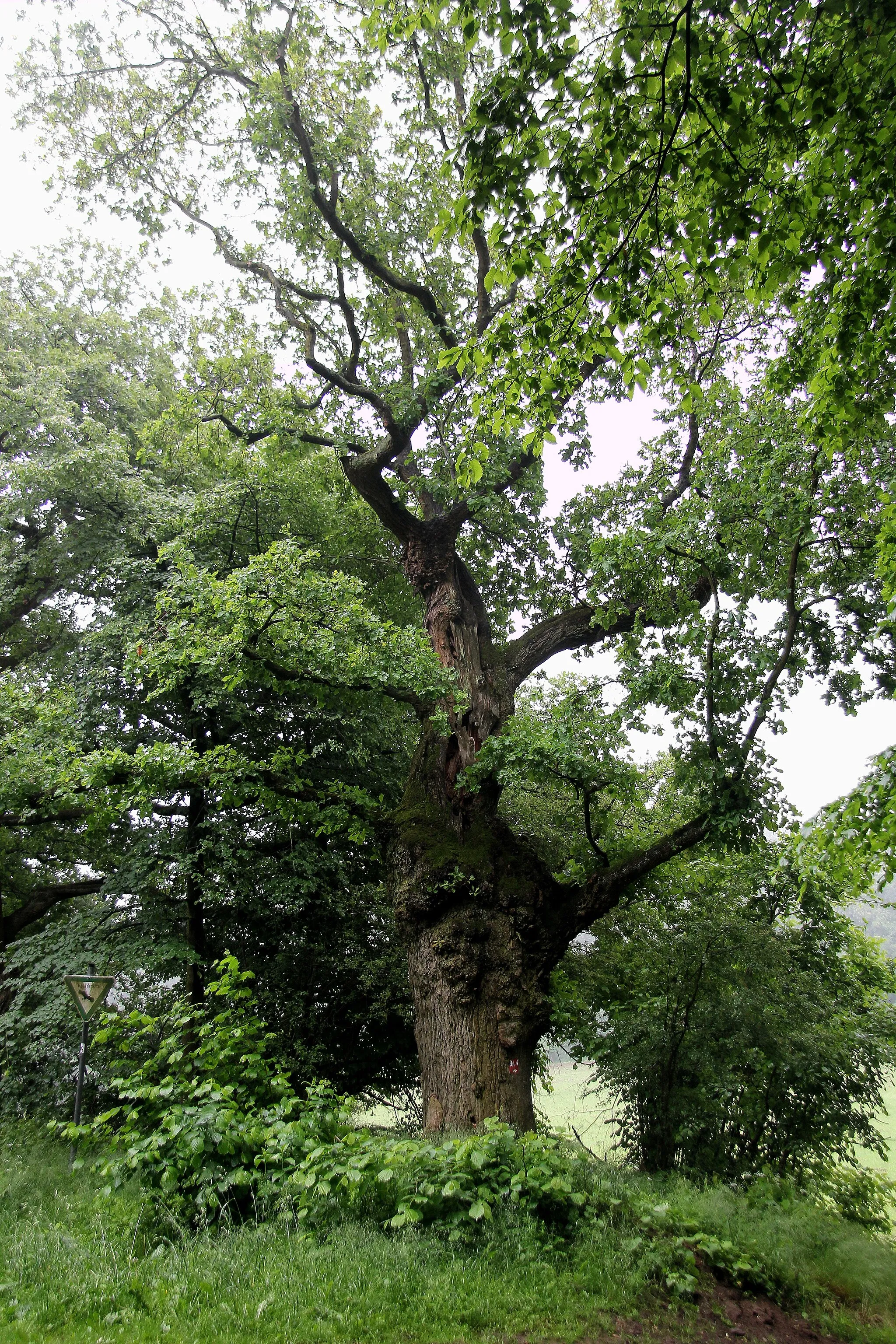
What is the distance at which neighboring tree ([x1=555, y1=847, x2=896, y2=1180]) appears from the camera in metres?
7.60

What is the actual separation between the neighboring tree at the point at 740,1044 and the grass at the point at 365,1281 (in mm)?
2931

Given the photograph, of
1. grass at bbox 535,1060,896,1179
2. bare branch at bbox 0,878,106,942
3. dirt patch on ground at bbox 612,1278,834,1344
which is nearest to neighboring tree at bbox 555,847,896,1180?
grass at bbox 535,1060,896,1179

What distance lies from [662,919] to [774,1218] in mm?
4411

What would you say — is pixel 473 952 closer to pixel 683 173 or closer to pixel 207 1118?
pixel 207 1118

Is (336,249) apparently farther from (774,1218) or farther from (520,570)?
(774,1218)

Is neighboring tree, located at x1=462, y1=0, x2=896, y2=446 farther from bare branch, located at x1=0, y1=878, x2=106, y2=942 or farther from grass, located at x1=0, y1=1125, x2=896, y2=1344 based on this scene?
bare branch, located at x1=0, y1=878, x2=106, y2=942

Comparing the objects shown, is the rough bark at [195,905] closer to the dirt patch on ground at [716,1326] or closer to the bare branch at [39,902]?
the bare branch at [39,902]

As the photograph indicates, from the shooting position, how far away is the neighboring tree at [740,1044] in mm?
7598

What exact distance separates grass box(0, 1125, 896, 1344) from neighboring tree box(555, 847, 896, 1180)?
9.62 ft

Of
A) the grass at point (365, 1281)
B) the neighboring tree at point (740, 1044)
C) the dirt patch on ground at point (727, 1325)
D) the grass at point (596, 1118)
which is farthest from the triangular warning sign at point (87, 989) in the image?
the neighboring tree at point (740, 1044)

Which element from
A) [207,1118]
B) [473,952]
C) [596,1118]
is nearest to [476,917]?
[473,952]

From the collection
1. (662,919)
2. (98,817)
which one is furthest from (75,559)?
(662,919)

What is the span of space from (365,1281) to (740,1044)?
5379 millimetres

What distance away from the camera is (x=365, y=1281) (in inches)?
135
